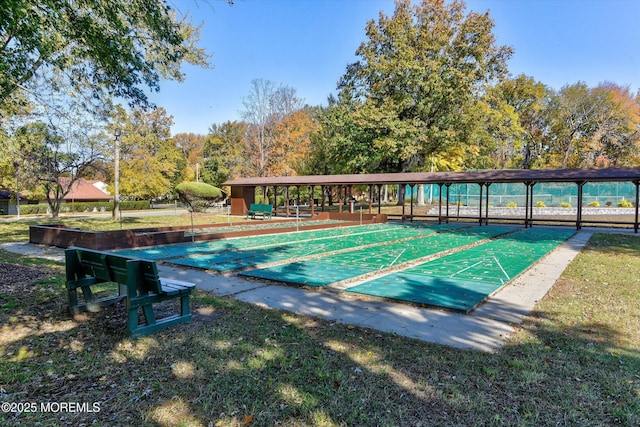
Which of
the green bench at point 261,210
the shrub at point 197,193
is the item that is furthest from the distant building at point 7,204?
the green bench at point 261,210

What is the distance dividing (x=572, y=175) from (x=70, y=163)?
73.1 ft

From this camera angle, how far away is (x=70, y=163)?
57.8 ft

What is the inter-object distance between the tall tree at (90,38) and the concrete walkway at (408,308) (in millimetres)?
3808

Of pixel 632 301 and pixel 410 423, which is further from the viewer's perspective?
pixel 632 301

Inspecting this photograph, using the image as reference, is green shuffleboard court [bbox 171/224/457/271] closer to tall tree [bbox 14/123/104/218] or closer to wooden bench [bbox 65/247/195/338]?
wooden bench [bbox 65/247/195/338]

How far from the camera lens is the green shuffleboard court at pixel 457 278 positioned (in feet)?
17.2

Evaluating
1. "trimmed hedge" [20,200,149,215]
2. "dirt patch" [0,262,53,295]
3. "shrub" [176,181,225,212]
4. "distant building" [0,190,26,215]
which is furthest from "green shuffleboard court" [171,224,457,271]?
"distant building" [0,190,26,215]

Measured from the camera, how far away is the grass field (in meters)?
2.39

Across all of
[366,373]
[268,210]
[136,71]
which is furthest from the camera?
[268,210]

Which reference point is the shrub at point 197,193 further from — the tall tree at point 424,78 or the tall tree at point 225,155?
the tall tree at point 424,78

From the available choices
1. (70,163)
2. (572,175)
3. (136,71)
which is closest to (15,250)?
(136,71)

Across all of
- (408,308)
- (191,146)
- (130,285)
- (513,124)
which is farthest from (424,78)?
(191,146)

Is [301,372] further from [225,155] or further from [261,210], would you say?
[225,155]

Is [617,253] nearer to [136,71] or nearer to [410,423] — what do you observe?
[410,423]
